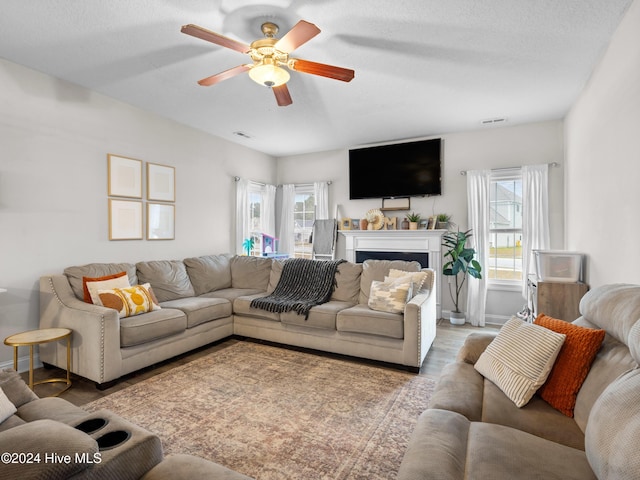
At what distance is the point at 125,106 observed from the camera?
3.96 meters

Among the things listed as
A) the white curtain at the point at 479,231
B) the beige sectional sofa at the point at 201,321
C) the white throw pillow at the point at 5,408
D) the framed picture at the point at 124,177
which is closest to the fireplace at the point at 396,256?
the white curtain at the point at 479,231

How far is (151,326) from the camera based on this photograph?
3.03 metres

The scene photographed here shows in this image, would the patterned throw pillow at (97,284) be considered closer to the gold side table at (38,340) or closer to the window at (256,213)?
the gold side table at (38,340)

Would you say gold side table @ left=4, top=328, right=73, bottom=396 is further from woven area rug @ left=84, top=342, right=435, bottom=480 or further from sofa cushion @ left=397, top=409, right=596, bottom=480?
sofa cushion @ left=397, top=409, right=596, bottom=480

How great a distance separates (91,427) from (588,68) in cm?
430

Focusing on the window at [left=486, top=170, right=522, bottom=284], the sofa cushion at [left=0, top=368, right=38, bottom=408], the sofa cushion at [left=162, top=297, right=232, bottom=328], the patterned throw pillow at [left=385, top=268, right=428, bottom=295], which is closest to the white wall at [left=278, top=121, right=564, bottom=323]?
the window at [left=486, top=170, right=522, bottom=284]

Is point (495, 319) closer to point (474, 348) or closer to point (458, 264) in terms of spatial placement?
point (458, 264)

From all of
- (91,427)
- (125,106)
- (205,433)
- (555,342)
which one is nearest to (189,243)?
(125,106)

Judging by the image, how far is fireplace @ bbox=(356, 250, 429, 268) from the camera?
17.1ft

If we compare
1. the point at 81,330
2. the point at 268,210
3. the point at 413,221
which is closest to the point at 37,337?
the point at 81,330

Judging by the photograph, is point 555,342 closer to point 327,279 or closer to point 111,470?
point 111,470

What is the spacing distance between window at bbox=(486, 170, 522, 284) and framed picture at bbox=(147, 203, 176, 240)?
4.44 metres

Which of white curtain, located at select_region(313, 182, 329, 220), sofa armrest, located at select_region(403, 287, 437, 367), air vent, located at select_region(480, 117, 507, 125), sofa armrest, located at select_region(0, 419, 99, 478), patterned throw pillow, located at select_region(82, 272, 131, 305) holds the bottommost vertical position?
sofa armrest, located at select_region(403, 287, 437, 367)

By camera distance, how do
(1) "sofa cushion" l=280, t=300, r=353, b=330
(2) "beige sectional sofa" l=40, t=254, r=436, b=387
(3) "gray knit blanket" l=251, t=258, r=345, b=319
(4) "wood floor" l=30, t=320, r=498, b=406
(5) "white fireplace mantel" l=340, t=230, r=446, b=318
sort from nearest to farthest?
1. (4) "wood floor" l=30, t=320, r=498, b=406
2. (2) "beige sectional sofa" l=40, t=254, r=436, b=387
3. (1) "sofa cushion" l=280, t=300, r=353, b=330
4. (3) "gray knit blanket" l=251, t=258, r=345, b=319
5. (5) "white fireplace mantel" l=340, t=230, r=446, b=318
